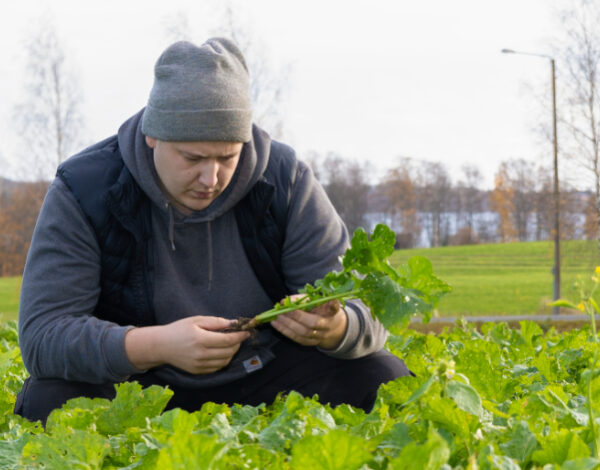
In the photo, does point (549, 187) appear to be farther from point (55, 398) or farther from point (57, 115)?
point (55, 398)

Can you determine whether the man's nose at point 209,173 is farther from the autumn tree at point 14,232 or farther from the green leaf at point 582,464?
the autumn tree at point 14,232

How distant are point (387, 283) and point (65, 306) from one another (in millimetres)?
1397

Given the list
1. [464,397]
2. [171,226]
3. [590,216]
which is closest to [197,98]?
[171,226]

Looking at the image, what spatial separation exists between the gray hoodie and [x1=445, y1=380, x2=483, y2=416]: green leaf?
153 centimetres

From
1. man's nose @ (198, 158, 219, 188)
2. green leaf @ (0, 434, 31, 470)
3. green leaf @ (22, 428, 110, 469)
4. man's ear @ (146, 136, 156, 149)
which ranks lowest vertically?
green leaf @ (0, 434, 31, 470)

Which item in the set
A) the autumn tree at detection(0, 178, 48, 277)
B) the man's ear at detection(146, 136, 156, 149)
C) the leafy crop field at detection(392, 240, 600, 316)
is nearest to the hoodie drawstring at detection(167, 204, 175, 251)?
the man's ear at detection(146, 136, 156, 149)

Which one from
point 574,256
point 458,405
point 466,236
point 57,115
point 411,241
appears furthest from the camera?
point 466,236

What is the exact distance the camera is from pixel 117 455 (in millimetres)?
1395

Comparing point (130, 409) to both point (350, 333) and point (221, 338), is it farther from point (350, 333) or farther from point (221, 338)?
point (350, 333)

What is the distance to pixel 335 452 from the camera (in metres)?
1.01

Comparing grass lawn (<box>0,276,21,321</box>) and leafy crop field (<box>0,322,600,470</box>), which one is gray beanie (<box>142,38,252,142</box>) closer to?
leafy crop field (<box>0,322,600,470</box>)

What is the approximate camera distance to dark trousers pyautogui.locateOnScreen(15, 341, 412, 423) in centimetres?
286

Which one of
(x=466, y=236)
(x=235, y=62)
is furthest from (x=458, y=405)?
(x=466, y=236)

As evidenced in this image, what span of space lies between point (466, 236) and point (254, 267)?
53370 mm
